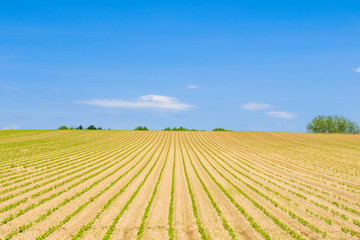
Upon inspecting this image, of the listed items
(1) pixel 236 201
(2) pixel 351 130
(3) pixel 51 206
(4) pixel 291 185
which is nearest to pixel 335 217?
(1) pixel 236 201

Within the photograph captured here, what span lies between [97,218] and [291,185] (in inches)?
554

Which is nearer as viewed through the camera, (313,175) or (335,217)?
(335,217)

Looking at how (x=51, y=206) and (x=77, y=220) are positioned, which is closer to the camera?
(x=77, y=220)

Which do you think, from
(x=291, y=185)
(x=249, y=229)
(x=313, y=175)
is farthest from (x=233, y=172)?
(x=249, y=229)

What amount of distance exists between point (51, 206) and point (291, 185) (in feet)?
52.3

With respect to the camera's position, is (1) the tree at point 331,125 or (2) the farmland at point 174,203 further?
(1) the tree at point 331,125

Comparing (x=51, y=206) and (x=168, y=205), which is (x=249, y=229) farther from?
(x=51, y=206)

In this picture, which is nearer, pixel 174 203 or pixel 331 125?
pixel 174 203

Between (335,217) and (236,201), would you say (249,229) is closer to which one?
(236,201)

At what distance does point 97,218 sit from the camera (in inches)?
474

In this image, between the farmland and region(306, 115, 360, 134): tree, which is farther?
region(306, 115, 360, 134): tree

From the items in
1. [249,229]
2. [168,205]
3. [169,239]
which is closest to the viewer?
[169,239]

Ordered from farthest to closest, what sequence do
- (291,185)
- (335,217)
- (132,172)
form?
(132,172) → (291,185) → (335,217)

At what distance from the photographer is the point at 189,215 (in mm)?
12547
